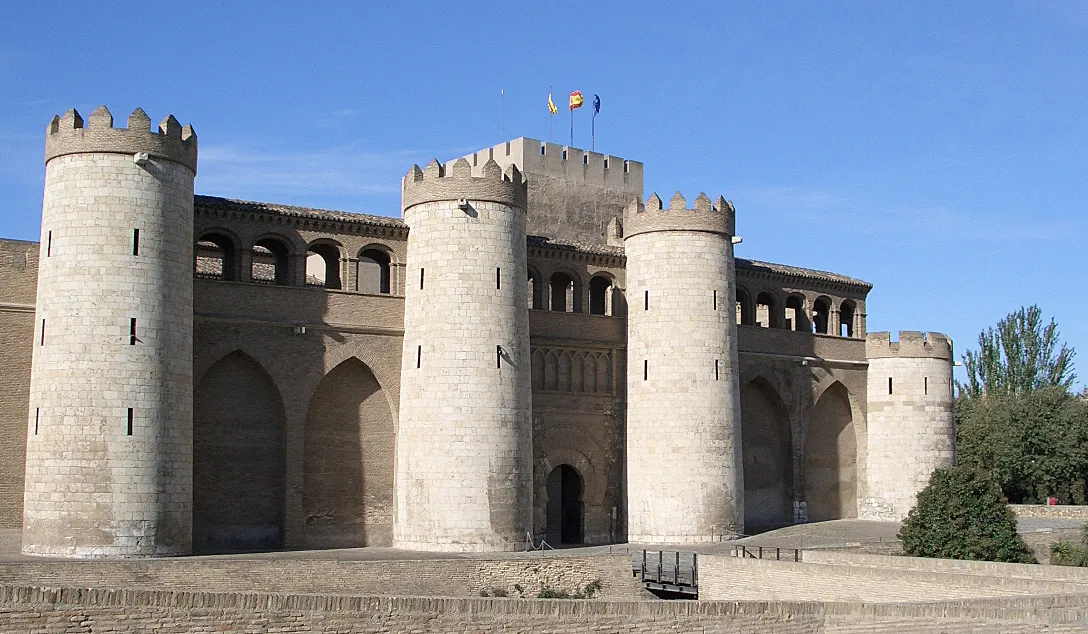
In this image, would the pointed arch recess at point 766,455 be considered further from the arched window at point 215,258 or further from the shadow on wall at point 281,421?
the arched window at point 215,258

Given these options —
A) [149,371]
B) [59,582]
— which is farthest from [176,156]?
[59,582]

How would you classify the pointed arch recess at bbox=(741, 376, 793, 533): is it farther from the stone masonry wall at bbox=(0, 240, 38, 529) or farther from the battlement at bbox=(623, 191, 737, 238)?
the stone masonry wall at bbox=(0, 240, 38, 529)

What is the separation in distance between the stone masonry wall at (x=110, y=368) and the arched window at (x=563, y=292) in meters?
9.89

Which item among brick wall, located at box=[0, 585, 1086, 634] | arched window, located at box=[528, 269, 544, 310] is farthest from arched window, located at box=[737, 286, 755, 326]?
brick wall, located at box=[0, 585, 1086, 634]

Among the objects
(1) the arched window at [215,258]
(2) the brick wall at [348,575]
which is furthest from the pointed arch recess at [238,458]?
(2) the brick wall at [348,575]

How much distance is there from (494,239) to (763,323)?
1331cm

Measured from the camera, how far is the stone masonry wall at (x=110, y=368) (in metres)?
22.6

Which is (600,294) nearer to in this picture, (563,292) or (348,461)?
(563,292)

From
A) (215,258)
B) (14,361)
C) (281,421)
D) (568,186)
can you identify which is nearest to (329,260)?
(215,258)

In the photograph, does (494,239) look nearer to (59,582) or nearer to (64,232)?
(64,232)

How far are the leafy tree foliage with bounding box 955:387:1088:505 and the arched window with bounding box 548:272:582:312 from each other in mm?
18619

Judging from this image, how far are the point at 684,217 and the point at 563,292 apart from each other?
403cm

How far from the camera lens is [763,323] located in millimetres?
38000

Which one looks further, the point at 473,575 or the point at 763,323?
the point at 763,323
